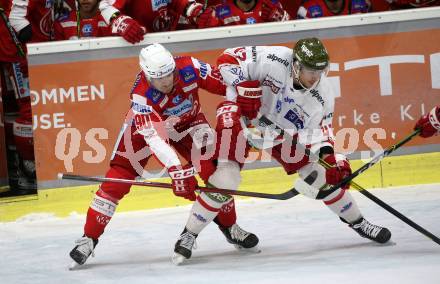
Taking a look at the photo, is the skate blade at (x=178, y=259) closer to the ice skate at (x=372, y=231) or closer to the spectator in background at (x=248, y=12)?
the ice skate at (x=372, y=231)

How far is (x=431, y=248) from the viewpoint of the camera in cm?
428

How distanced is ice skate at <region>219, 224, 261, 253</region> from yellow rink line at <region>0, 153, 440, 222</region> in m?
1.09

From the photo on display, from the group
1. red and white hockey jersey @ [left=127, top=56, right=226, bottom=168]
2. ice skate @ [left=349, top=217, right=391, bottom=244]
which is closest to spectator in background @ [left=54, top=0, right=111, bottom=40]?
red and white hockey jersey @ [left=127, top=56, right=226, bottom=168]

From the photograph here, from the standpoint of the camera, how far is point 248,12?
20.6 ft

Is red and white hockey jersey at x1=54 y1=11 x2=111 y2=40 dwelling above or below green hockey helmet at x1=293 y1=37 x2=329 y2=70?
below

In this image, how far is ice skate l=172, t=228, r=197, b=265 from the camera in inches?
172

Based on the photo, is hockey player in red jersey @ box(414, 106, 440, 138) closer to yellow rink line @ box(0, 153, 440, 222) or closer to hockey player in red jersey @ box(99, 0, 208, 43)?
yellow rink line @ box(0, 153, 440, 222)

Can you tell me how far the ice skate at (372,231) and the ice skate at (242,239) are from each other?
0.50 meters

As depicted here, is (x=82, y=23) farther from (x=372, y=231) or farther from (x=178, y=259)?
(x=372, y=231)

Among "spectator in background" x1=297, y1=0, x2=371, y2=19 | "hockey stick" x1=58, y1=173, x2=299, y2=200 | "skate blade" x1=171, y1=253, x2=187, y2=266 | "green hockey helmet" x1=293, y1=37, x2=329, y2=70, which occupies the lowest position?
"skate blade" x1=171, y1=253, x2=187, y2=266

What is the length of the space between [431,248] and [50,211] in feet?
7.98

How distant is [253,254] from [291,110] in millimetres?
A: 732

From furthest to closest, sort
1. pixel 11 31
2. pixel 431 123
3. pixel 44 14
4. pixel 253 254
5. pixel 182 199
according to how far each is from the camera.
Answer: pixel 44 14, pixel 11 31, pixel 182 199, pixel 253 254, pixel 431 123

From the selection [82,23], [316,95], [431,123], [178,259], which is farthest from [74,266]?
[82,23]
